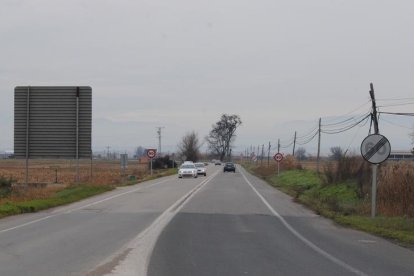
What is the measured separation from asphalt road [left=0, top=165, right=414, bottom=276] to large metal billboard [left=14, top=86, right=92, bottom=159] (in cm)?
1175

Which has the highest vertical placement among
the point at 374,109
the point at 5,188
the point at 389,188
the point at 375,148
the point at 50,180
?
the point at 374,109

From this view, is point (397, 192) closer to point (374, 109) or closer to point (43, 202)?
point (374, 109)

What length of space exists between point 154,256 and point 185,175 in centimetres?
4932

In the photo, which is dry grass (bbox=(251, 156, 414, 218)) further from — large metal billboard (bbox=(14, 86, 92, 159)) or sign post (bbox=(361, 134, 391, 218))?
large metal billboard (bbox=(14, 86, 92, 159))

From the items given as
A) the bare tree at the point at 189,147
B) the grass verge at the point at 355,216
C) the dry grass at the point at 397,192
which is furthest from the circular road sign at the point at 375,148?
the bare tree at the point at 189,147

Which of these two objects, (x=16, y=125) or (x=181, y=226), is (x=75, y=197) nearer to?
(x=16, y=125)

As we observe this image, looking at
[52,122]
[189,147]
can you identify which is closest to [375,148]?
[52,122]

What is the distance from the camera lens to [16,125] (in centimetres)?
3192

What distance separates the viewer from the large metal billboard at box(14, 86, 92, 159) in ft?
104

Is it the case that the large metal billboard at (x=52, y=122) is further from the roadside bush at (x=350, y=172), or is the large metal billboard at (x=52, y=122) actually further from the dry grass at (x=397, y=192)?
the dry grass at (x=397, y=192)

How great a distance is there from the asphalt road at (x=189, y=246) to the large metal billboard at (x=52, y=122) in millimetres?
11752

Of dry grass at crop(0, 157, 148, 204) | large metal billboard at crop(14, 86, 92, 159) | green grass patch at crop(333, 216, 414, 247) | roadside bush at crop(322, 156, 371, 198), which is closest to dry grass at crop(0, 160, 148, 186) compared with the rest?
dry grass at crop(0, 157, 148, 204)

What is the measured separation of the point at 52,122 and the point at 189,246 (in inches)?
853

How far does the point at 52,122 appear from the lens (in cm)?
3225
